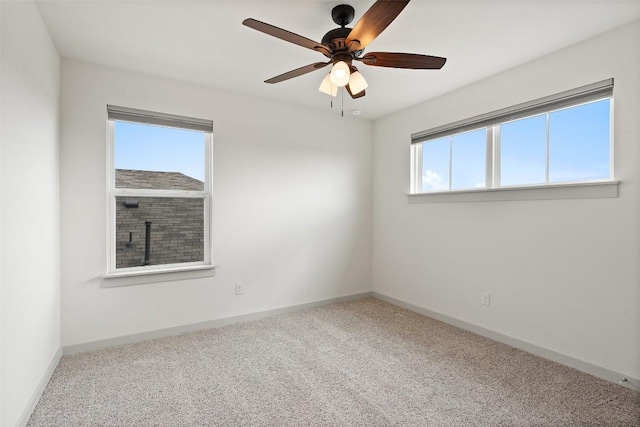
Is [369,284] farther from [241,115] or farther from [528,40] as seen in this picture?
[528,40]

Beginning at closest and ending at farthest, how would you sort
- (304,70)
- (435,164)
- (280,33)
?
(280,33)
(304,70)
(435,164)

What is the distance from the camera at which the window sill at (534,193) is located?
2.22 metres

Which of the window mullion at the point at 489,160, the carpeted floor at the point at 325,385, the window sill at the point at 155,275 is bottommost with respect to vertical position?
the carpeted floor at the point at 325,385

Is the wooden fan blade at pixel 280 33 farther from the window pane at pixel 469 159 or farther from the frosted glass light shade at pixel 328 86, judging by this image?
the window pane at pixel 469 159

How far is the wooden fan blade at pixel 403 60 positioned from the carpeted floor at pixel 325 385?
80.3 inches

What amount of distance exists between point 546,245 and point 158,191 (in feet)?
11.0

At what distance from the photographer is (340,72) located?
1.84 metres

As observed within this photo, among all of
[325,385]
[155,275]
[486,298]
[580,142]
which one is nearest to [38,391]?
[155,275]

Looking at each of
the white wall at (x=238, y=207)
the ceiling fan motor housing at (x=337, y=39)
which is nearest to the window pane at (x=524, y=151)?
the white wall at (x=238, y=207)

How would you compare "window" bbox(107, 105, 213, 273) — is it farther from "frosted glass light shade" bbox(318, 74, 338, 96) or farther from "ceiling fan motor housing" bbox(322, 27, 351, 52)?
"ceiling fan motor housing" bbox(322, 27, 351, 52)

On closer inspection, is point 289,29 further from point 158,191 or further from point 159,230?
point 159,230

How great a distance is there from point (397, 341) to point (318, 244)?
1.45 meters

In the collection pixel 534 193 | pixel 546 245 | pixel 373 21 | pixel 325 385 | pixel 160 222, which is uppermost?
pixel 373 21

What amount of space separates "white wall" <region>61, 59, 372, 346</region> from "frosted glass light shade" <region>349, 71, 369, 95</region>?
5.14 ft
